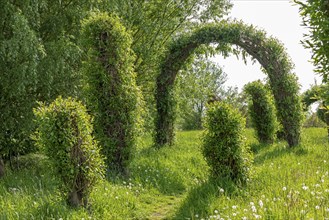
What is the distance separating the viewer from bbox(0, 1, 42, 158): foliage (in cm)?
788

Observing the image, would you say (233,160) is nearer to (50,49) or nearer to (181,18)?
(50,49)

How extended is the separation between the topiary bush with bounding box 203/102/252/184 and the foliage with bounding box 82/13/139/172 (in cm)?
203

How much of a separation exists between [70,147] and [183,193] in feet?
10.7

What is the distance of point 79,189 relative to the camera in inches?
221

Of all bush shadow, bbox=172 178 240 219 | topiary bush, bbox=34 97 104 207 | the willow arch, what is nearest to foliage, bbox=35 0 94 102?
topiary bush, bbox=34 97 104 207

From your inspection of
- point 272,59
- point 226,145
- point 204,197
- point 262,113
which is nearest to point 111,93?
point 226,145

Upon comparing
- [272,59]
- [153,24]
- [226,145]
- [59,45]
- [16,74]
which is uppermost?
[153,24]

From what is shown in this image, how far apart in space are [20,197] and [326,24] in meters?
5.23

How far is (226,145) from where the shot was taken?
676 cm

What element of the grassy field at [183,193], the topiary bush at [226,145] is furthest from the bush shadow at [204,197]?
the topiary bush at [226,145]

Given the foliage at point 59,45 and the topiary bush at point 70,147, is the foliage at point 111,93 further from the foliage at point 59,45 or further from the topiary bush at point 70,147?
the topiary bush at point 70,147

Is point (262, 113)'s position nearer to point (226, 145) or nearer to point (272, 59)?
point (272, 59)

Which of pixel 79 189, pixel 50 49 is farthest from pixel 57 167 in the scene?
pixel 50 49

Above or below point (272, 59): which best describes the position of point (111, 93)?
below
